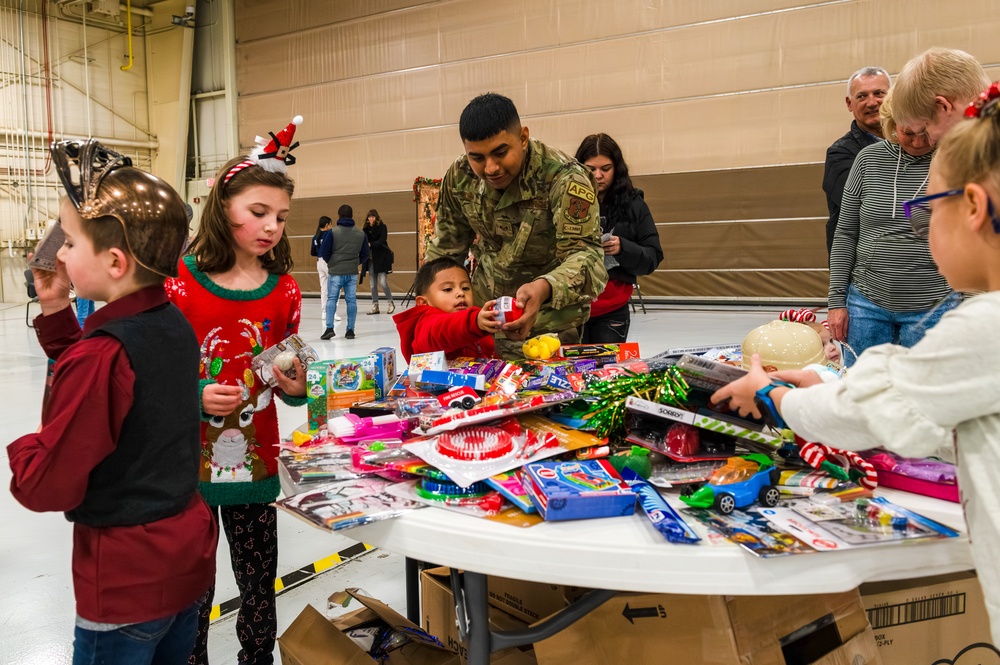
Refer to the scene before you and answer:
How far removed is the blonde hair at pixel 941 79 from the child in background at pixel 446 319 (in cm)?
116

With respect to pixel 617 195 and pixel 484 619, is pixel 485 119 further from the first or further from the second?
pixel 617 195

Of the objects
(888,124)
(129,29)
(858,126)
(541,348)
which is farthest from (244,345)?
(129,29)

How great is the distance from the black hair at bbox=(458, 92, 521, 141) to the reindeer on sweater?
0.74m

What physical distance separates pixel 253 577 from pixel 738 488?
1.22 meters

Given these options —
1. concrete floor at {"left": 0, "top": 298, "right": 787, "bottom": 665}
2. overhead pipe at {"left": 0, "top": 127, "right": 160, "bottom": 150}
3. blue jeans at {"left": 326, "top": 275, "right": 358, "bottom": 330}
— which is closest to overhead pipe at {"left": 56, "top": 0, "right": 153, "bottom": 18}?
overhead pipe at {"left": 0, "top": 127, "right": 160, "bottom": 150}

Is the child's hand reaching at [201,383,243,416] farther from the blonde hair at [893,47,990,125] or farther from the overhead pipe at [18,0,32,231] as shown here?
the overhead pipe at [18,0,32,231]

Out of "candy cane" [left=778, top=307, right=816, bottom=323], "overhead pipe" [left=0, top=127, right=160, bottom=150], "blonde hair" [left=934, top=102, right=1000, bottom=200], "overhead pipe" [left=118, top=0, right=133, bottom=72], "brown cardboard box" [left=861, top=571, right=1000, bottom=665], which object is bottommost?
"brown cardboard box" [left=861, top=571, right=1000, bottom=665]

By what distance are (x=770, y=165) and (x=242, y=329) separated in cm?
988

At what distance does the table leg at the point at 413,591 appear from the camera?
86.2 inches

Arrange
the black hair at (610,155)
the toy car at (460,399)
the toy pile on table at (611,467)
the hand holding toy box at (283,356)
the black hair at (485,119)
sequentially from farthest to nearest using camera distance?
1. the black hair at (610,155)
2. the black hair at (485,119)
3. the hand holding toy box at (283,356)
4. the toy car at (460,399)
5. the toy pile on table at (611,467)

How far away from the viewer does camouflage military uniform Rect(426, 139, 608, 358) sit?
2146 mm

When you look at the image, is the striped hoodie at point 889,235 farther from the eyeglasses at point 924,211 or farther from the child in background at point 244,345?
the child in background at point 244,345

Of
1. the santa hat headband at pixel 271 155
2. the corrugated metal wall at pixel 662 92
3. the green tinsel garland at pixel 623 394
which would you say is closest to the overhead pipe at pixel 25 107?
the corrugated metal wall at pixel 662 92

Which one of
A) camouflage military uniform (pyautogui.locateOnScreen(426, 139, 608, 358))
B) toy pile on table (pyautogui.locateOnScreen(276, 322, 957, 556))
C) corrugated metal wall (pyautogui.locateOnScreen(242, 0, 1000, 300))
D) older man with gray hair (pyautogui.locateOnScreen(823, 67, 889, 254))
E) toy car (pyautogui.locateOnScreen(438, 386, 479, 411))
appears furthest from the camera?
corrugated metal wall (pyautogui.locateOnScreen(242, 0, 1000, 300))
